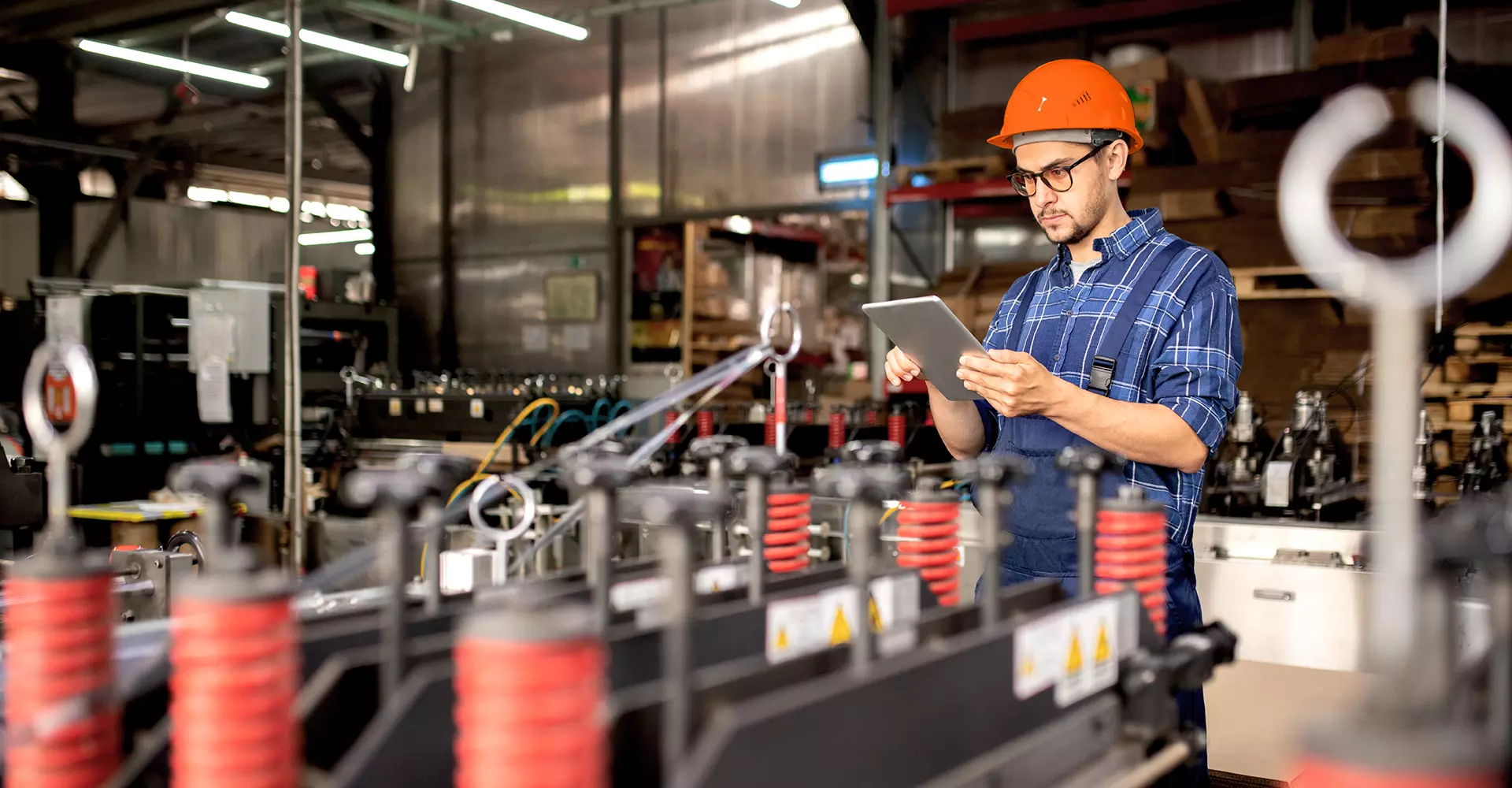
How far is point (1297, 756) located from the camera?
0.70 m

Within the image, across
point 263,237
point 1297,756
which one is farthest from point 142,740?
point 263,237

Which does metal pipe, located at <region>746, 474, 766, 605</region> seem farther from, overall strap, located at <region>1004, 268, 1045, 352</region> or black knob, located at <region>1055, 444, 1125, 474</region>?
overall strap, located at <region>1004, 268, 1045, 352</region>

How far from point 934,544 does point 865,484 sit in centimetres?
39

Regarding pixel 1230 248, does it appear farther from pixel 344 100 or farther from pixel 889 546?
pixel 344 100

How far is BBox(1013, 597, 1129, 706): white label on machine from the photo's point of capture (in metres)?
1.09

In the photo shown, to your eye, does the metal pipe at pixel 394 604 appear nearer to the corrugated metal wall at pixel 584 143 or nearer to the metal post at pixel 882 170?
the metal post at pixel 882 170

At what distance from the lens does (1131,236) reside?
196cm

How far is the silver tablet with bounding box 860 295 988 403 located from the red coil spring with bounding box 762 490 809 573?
37 cm

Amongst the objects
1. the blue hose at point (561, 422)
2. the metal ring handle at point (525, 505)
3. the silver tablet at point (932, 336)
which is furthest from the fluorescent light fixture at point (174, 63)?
the silver tablet at point (932, 336)

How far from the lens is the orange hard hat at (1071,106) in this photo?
1.95 metres

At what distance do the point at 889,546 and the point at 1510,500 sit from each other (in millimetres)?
2179

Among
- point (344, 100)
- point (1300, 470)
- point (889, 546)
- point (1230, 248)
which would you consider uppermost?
point (344, 100)

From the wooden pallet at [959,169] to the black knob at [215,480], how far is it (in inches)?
182

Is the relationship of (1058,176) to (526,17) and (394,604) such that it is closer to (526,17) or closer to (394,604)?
(394,604)
